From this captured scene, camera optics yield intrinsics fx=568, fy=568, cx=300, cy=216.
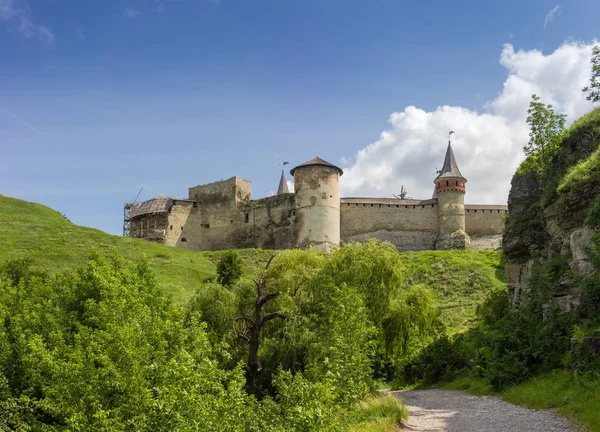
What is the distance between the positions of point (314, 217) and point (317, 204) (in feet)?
4.15

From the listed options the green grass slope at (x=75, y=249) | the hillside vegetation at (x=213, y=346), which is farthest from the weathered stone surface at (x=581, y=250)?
the green grass slope at (x=75, y=249)

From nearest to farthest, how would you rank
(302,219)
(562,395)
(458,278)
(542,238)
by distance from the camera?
(562,395), (542,238), (458,278), (302,219)

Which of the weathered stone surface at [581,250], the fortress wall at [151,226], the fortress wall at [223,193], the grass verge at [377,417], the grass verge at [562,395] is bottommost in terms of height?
the grass verge at [377,417]

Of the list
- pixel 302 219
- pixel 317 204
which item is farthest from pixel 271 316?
pixel 302 219

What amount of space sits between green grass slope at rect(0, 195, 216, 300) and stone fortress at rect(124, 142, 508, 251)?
964 cm

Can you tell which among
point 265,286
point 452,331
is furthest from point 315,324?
point 452,331

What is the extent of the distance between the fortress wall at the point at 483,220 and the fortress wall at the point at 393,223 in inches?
130

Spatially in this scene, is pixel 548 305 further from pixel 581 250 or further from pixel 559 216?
pixel 559 216

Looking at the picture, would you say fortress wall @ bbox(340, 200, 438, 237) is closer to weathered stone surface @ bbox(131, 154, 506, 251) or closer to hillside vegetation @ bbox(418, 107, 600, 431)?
weathered stone surface @ bbox(131, 154, 506, 251)

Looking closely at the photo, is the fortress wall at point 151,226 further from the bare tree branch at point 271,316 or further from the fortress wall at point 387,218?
the bare tree branch at point 271,316

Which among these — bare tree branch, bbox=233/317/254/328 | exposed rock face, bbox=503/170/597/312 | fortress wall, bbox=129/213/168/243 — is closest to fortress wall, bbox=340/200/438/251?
fortress wall, bbox=129/213/168/243

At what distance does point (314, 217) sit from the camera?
53.0 m

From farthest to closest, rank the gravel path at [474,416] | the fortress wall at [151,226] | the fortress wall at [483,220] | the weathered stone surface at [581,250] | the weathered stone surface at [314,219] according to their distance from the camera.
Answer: the fortress wall at [151,226], the fortress wall at [483,220], the weathered stone surface at [314,219], the weathered stone surface at [581,250], the gravel path at [474,416]

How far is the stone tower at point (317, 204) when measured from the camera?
173ft
